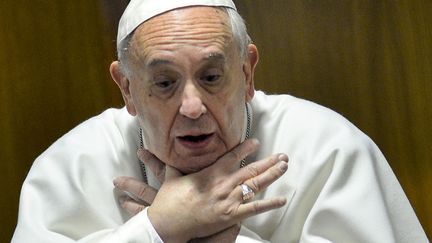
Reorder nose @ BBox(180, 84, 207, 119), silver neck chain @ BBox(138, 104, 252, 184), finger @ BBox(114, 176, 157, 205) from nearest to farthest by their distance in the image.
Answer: nose @ BBox(180, 84, 207, 119)
finger @ BBox(114, 176, 157, 205)
silver neck chain @ BBox(138, 104, 252, 184)

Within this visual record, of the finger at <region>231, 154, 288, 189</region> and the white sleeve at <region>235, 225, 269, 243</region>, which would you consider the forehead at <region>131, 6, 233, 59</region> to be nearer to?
the finger at <region>231, 154, 288, 189</region>

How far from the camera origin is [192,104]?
1960 mm

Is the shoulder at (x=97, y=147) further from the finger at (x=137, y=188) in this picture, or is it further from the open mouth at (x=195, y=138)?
the open mouth at (x=195, y=138)

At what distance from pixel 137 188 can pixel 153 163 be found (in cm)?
8

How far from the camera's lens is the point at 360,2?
116 inches

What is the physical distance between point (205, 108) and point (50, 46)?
1218mm

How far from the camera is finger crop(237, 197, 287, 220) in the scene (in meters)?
2.00

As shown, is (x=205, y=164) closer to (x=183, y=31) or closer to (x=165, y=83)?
(x=165, y=83)

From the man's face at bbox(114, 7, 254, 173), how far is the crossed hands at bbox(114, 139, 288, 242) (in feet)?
0.12

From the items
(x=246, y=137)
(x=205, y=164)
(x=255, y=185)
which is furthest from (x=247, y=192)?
(x=246, y=137)

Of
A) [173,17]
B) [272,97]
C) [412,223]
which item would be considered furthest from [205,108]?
[412,223]

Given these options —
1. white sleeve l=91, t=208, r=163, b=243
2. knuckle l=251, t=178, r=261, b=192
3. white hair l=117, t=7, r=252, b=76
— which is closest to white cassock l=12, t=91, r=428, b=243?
white sleeve l=91, t=208, r=163, b=243

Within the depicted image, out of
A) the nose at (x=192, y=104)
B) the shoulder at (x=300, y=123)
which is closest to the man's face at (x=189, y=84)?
the nose at (x=192, y=104)

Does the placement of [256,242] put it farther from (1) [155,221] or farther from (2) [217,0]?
(2) [217,0]
